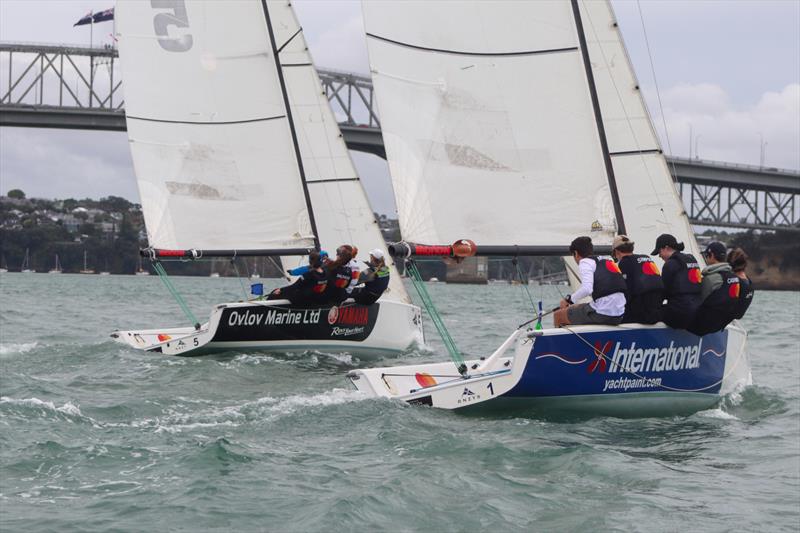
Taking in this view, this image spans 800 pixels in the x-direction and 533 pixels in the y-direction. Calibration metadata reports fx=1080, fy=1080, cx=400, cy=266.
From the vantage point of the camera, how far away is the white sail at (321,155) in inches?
594

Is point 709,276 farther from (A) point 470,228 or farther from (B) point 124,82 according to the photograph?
(B) point 124,82

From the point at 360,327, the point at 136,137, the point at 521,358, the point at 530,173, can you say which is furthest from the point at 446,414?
the point at 136,137

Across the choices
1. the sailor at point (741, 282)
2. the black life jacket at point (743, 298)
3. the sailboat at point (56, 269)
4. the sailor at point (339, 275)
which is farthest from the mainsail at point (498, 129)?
the sailboat at point (56, 269)

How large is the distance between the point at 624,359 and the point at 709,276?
3.63 feet

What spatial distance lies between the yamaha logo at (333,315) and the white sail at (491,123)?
3.70 m

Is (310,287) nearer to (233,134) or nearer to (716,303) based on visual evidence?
(233,134)

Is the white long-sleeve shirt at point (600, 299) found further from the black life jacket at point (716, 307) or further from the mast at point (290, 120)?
the mast at point (290, 120)

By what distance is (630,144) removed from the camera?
31.3 ft

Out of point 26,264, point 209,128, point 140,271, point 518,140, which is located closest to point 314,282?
point 209,128

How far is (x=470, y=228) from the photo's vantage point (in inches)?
354

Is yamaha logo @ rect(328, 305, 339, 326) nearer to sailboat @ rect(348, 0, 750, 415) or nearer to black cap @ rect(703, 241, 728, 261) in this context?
sailboat @ rect(348, 0, 750, 415)

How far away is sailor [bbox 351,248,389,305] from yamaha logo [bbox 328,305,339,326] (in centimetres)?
27

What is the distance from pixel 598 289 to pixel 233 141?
809 centimetres

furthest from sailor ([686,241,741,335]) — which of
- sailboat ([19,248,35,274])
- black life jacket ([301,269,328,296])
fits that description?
sailboat ([19,248,35,274])
